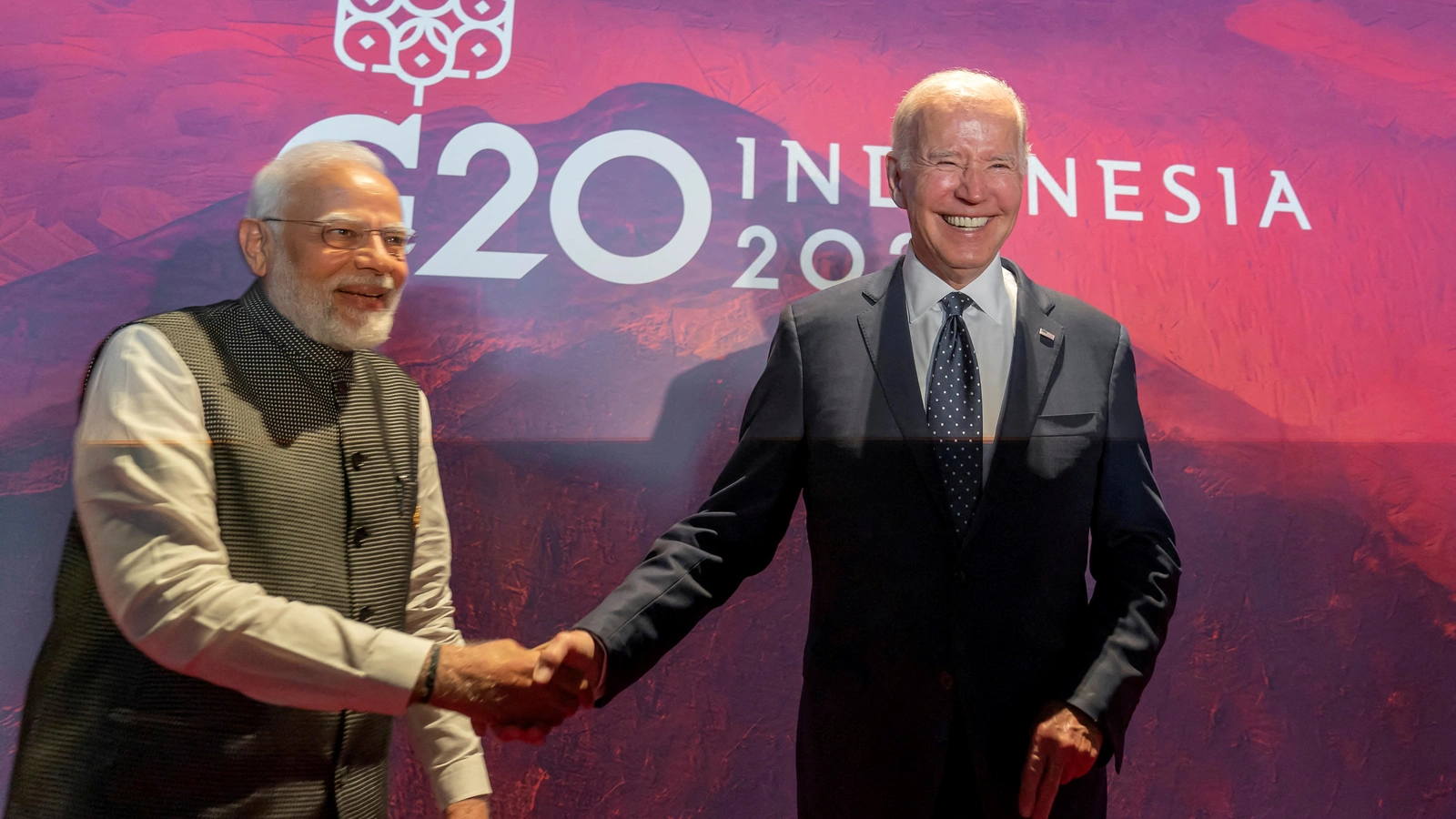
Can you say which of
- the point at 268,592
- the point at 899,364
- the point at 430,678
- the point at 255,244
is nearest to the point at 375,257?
the point at 255,244

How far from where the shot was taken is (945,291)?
4.87ft

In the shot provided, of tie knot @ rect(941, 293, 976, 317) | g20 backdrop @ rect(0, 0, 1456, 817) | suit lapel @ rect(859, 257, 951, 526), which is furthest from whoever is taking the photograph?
g20 backdrop @ rect(0, 0, 1456, 817)

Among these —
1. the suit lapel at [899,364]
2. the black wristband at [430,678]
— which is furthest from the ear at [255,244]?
the suit lapel at [899,364]

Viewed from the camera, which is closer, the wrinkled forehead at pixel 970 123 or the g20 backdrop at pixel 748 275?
the wrinkled forehead at pixel 970 123

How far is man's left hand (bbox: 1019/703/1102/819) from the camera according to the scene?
1.24m

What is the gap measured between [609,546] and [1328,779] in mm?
1583

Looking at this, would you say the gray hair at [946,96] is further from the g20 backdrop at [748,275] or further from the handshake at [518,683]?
the handshake at [518,683]

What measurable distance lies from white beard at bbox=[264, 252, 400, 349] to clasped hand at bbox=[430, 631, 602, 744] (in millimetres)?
541

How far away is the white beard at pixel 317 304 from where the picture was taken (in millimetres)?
1526

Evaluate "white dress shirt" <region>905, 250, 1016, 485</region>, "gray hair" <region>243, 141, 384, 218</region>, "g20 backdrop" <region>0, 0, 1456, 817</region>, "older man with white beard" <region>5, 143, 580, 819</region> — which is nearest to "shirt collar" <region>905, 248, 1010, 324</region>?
"white dress shirt" <region>905, 250, 1016, 485</region>

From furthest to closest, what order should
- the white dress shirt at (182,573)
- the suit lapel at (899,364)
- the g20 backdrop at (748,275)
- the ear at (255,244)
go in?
the g20 backdrop at (748,275)
the ear at (255,244)
the suit lapel at (899,364)
the white dress shirt at (182,573)

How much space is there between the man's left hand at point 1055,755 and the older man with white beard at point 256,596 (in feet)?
2.15

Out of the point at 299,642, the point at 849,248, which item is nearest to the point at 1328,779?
the point at 849,248

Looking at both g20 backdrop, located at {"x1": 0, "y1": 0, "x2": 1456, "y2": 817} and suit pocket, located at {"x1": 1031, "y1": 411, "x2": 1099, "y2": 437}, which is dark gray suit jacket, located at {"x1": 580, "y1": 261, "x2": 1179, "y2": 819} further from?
g20 backdrop, located at {"x1": 0, "y1": 0, "x2": 1456, "y2": 817}
